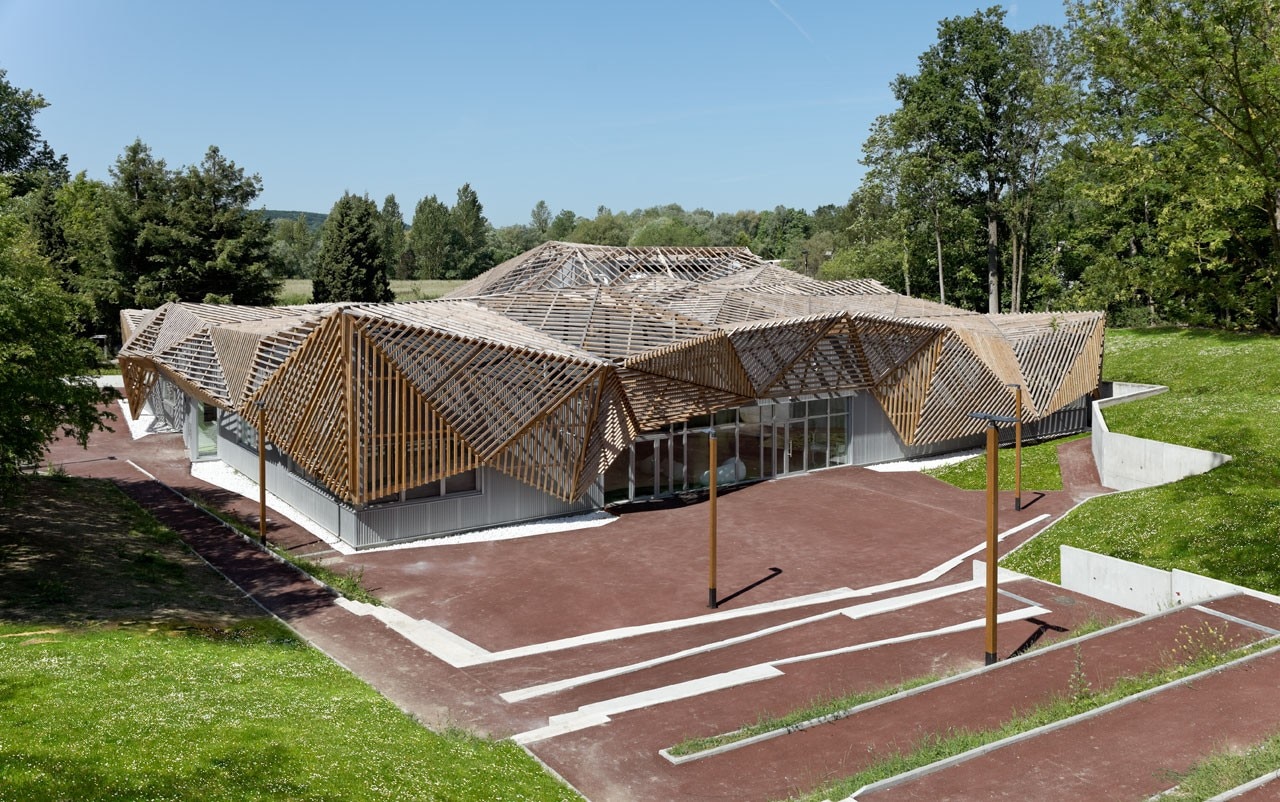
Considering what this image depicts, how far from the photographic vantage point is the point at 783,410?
3612cm

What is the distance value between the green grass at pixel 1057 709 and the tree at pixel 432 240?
103 m

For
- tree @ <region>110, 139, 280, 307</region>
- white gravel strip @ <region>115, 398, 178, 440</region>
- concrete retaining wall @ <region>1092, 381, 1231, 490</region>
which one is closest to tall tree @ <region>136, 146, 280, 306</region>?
tree @ <region>110, 139, 280, 307</region>

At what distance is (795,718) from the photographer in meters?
14.6

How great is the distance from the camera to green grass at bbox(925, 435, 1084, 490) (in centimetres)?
3462

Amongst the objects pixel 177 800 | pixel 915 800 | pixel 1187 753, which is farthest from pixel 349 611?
pixel 1187 753

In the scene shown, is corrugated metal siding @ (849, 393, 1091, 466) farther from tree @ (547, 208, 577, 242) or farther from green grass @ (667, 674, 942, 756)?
tree @ (547, 208, 577, 242)

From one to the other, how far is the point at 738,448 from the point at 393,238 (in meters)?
82.8

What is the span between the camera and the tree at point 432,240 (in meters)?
110

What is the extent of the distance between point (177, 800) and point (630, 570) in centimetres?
1604

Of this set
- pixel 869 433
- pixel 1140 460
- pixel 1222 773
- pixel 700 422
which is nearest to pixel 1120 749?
pixel 1222 773

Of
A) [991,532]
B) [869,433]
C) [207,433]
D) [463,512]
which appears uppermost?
[991,532]

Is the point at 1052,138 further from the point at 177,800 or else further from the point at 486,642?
the point at 177,800

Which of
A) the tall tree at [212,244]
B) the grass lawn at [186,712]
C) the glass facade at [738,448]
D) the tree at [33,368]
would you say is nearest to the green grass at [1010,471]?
the glass facade at [738,448]

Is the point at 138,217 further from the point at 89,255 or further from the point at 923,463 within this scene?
the point at 923,463
